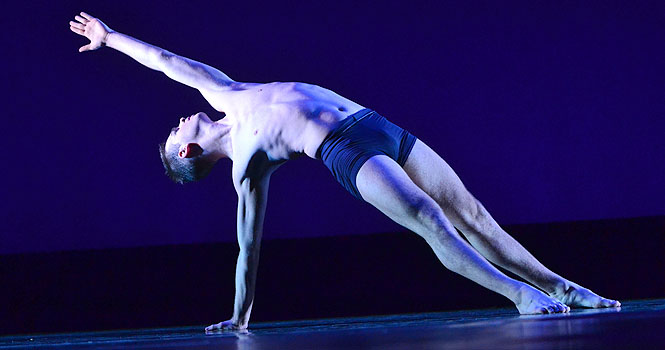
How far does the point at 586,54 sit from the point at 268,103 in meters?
1.70

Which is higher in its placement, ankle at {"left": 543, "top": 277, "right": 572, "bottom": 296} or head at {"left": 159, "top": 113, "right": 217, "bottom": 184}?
head at {"left": 159, "top": 113, "right": 217, "bottom": 184}

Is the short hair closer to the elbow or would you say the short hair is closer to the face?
the face

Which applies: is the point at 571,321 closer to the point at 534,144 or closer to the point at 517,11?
the point at 534,144

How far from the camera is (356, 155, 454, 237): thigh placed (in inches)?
85.0

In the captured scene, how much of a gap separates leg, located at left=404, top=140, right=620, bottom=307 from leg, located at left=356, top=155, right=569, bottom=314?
225 mm

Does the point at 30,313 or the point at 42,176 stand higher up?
the point at 42,176

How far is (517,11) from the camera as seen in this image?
384 cm

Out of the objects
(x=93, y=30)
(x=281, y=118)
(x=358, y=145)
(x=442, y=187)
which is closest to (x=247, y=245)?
(x=281, y=118)

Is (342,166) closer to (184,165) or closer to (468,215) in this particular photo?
(468,215)

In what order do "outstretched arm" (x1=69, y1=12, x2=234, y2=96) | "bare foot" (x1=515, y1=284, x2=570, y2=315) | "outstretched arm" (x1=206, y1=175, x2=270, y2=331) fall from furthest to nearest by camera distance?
1. "outstretched arm" (x1=69, y1=12, x2=234, y2=96)
2. "outstretched arm" (x1=206, y1=175, x2=270, y2=331)
3. "bare foot" (x1=515, y1=284, x2=570, y2=315)

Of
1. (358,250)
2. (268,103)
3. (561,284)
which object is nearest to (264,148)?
(268,103)

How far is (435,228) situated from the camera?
7.02 ft

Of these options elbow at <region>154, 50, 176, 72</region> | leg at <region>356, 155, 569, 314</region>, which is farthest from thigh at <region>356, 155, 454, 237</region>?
elbow at <region>154, 50, 176, 72</region>

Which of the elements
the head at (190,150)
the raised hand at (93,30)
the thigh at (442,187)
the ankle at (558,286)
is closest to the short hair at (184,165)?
the head at (190,150)
